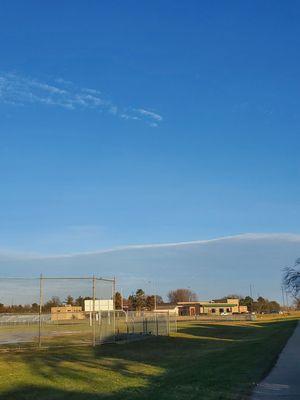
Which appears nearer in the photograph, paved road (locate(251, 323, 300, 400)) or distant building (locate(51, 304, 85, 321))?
paved road (locate(251, 323, 300, 400))

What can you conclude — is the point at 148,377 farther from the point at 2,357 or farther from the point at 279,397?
the point at 2,357

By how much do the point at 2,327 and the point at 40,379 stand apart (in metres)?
36.7

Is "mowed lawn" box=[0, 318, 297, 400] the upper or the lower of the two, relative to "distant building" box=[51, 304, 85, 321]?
lower

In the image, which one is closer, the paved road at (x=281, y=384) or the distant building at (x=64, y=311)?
the paved road at (x=281, y=384)

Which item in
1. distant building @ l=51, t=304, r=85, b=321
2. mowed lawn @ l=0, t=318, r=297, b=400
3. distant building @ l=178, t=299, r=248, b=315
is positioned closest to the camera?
mowed lawn @ l=0, t=318, r=297, b=400

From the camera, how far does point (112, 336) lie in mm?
28469

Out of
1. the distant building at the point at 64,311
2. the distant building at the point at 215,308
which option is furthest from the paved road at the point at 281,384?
the distant building at the point at 215,308

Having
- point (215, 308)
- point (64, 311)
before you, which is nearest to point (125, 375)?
point (64, 311)

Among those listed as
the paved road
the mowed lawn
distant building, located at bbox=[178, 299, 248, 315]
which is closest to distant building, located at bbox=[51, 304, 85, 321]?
the mowed lawn

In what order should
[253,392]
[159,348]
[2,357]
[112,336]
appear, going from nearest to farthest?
[253,392] → [2,357] → [159,348] → [112,336]

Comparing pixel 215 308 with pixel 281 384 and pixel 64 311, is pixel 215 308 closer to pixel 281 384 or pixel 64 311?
pixel 64 311

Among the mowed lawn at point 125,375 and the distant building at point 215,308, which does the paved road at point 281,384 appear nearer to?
the mowed lawn at point 125,375

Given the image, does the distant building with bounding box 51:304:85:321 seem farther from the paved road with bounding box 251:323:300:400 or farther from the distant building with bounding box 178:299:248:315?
the distant building with bounding box 178:299:248:315

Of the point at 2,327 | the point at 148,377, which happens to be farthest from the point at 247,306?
the point at 148,377
